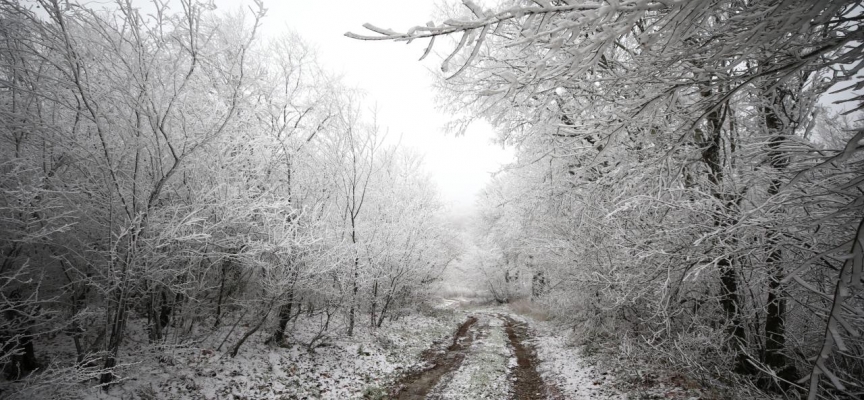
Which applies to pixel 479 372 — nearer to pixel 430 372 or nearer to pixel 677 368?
pixel 430 372

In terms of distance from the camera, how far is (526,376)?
7645 millimetres

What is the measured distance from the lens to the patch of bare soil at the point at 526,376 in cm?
647

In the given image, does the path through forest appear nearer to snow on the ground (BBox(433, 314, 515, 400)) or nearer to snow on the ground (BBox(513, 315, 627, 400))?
snow on the ground (BBox(433, 314, 515, 400))

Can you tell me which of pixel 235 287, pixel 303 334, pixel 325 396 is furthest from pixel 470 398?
pixel 235 287

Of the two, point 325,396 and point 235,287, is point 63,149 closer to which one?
point 235,287

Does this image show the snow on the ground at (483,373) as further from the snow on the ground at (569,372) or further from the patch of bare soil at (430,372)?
the snow on the ground at (569,372)

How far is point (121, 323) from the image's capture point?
4.45 m

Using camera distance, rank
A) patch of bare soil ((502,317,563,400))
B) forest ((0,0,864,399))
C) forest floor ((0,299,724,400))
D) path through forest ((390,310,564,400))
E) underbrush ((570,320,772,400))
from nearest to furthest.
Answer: forest ((0,0,864,399)) < underbrush ((570,320,772,400)) < forest floor ((0,299,724,400)) < patch of bare soil ((502,317,563,400)) < path through forest ((390,310,564,400))

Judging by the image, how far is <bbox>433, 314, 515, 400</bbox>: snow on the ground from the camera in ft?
21.5

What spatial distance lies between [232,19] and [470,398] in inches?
438

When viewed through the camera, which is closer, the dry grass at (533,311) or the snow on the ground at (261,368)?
the snow on the ground at (261,368)

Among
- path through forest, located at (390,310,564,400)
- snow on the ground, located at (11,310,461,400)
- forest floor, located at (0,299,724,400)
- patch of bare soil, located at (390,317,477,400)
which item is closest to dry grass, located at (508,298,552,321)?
path through forest, located at (390,310,564,400)

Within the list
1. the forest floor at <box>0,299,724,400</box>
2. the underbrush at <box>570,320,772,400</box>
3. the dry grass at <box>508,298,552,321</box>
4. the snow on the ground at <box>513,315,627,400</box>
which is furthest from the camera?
the dry grass at <box>508,298,552,321</box>

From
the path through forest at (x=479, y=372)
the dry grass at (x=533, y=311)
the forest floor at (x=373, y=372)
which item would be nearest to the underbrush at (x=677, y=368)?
the forest floor at (x=373, y=372)
